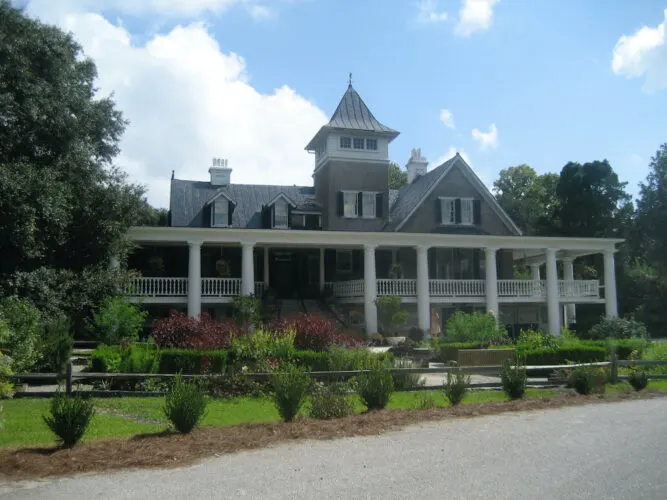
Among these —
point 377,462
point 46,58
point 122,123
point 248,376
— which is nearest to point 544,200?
point 122,123

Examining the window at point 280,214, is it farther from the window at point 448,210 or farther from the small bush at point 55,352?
the small bush at point 55,352

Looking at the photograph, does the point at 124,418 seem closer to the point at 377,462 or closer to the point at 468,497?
the point at 377,462

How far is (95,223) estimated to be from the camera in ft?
82.5

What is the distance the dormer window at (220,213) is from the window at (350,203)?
6.21 meters

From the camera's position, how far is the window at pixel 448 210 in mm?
34562

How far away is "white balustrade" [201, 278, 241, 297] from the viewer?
2988 cm

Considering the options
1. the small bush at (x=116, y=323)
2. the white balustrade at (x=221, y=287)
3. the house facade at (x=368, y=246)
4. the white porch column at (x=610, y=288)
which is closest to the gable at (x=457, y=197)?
the house facade at (x=368, y=246)

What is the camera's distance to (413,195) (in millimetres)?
36156

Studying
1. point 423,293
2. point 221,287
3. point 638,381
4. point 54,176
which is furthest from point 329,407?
point 423,293

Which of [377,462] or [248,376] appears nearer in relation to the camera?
[377,462]

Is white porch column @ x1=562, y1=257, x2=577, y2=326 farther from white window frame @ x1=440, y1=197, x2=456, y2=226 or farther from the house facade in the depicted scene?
white window frame @ x1=440, y1=197, x2=456, y2=226

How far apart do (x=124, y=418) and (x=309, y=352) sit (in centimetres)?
601

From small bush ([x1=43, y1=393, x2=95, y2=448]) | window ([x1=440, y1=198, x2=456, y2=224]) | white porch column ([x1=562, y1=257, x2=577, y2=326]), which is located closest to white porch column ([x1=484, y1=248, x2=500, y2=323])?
window ([x1=440, y1=198, x2=456, y2=224])

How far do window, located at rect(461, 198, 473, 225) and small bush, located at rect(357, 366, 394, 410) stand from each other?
2329 cm
